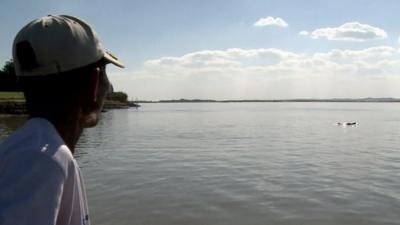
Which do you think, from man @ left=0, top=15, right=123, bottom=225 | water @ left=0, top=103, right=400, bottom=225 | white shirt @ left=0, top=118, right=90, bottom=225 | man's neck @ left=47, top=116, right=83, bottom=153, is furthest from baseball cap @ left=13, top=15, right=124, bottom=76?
water @ left=0, top=103, right=400, bottom=225

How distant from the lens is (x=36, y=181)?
1522 mm

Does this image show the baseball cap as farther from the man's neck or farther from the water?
the water

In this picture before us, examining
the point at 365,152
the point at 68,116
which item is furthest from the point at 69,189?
the point at 365,152

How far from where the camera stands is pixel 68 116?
1.98 m

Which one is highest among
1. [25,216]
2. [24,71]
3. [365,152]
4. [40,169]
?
[24,71]

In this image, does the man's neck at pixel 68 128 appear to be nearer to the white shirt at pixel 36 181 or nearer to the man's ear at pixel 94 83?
the man's ear at pixel 94 83

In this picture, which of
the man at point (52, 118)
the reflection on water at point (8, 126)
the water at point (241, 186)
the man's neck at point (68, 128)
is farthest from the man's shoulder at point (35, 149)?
the reflection on water at point (8, 126)

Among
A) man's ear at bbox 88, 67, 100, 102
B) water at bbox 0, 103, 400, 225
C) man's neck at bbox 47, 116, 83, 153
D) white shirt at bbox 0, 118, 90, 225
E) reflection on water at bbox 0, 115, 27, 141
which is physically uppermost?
man's ear at bbox 88, 67, 100, 102

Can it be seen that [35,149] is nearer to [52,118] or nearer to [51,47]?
[52,118]

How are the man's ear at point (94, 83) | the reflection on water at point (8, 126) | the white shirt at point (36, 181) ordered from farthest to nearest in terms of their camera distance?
the reflection on water at point (8, 126) → the man's ear at point (94, 83) → the white shirt at point (36, 181)

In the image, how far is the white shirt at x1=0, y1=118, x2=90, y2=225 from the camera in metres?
1.51

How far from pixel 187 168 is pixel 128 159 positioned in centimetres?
461

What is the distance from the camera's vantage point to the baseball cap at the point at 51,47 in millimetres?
1830

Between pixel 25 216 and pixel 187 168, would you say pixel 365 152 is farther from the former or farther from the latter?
pixel 25 216
